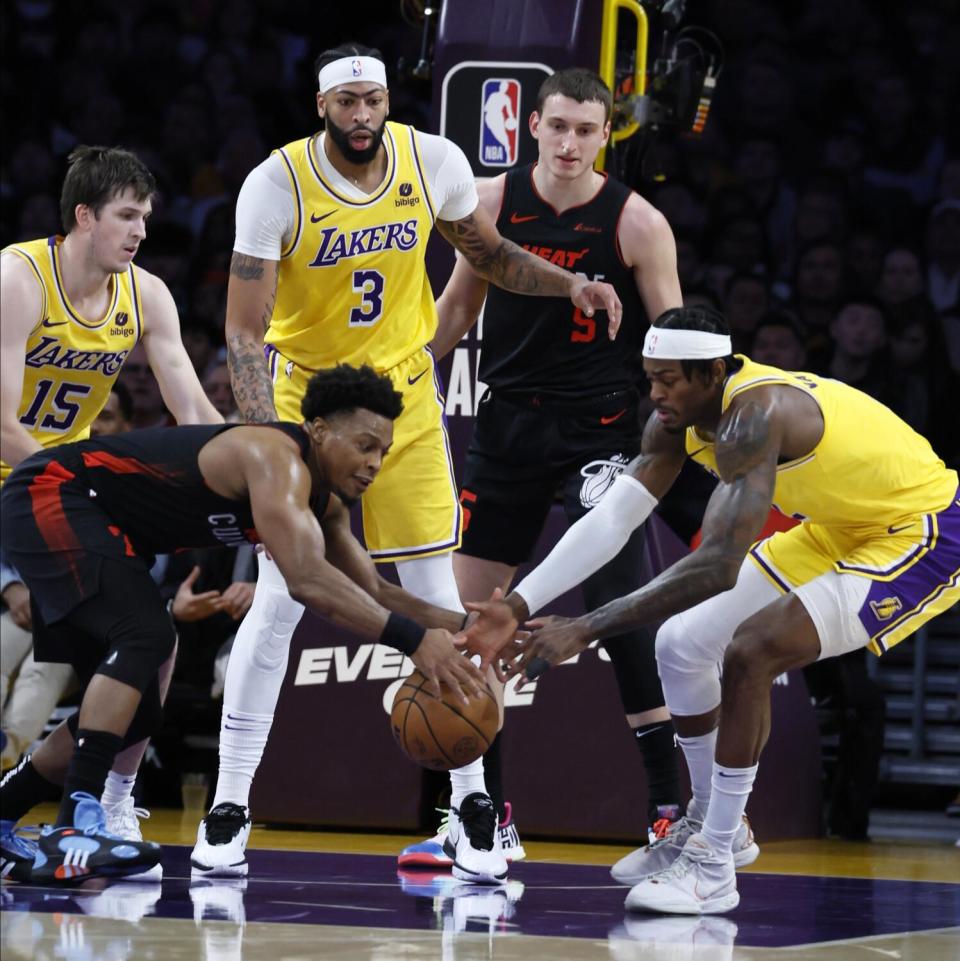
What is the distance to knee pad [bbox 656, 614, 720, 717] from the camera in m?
5.34

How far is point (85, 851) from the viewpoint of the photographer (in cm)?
475

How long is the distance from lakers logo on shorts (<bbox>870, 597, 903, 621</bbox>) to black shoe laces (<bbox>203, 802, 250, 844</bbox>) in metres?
1.97

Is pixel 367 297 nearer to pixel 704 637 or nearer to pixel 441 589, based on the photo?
pixel 441 589

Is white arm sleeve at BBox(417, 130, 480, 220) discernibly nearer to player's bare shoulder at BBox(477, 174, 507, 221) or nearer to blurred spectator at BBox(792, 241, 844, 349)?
player's bare shoulder at BBox(477, 174, 507, 221)

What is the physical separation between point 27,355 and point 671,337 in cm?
210

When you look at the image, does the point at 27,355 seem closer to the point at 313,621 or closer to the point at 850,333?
the point at 313,621

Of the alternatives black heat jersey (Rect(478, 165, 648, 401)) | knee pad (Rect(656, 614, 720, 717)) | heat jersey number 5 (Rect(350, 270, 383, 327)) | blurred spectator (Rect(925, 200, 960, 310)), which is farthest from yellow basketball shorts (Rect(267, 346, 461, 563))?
blurred spectator (Rect(925, 200, 960, 310))

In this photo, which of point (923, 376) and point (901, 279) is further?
point (901, 279)

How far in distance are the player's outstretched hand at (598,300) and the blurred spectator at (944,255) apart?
469 cm

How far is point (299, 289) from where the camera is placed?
5625mm

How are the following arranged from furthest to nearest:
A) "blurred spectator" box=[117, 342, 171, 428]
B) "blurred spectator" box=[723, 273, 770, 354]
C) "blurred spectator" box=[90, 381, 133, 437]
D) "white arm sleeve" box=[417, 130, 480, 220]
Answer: "blurred spectator" box=[723, 273, 770, 354] < "blurred spectator" box=[117, 342, 171, 428] < "blurred spectator" box=[90, 381, 133, 437] < "white arm sleeve" box=[417, 130, 480, 220]

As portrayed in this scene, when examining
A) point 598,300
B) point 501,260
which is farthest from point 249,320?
point 598,300

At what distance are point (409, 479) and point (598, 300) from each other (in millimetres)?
824

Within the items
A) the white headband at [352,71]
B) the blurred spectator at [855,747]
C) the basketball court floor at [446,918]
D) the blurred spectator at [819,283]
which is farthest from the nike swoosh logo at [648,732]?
the blurred spectator at [819,283]
